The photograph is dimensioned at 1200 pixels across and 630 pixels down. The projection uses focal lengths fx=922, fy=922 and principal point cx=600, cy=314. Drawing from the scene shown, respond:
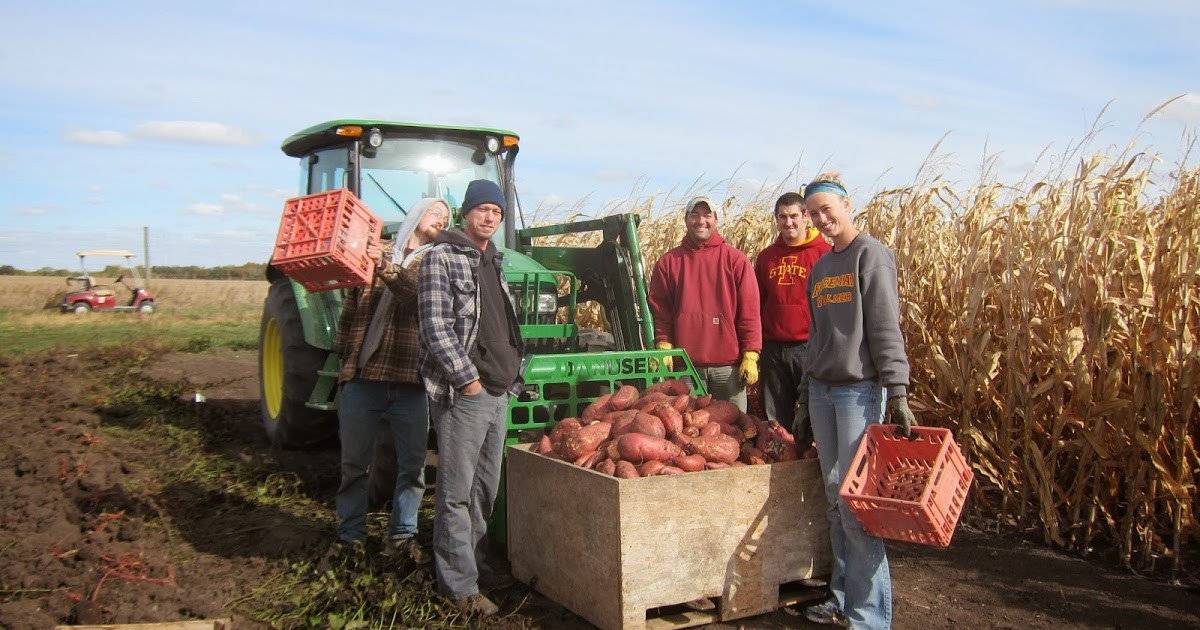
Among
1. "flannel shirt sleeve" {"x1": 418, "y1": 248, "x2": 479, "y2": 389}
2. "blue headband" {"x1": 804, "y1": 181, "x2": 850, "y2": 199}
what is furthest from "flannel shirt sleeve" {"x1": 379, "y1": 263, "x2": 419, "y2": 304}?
"blue headband" {"x1": 804, "y1": 181, "x2": 850, "y2": 199}

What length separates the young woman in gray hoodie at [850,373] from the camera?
11.4ft

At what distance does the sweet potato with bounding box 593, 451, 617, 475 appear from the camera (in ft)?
12.1

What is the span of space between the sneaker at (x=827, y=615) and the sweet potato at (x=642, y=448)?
2.75ft

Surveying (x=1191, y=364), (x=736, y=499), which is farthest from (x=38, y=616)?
(x=1191, y=364)

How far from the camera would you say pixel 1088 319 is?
444 centimetres

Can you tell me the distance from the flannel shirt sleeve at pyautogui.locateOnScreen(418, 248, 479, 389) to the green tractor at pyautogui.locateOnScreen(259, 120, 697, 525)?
152 cm

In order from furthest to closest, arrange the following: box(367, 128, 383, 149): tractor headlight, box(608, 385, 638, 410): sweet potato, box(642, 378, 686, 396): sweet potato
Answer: box(367, 128, 383, 149): tractor headlight < box(642, 378, 686, 396): sweet potato < box(608, 385, 638, 410): sweet potato

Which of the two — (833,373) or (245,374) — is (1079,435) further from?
(245,374)

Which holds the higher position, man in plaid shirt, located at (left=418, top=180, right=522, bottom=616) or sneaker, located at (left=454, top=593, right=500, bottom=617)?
man in plaid shirt, located at (left=418, top=180, right=522, bottom=616)

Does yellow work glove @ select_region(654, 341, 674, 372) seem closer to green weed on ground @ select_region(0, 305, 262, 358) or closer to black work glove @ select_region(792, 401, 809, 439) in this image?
black work glove @ select_region(792, 401, 809, 439)

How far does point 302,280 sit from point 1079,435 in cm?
381

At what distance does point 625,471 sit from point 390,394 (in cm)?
130

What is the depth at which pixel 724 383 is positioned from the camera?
16.4 ft

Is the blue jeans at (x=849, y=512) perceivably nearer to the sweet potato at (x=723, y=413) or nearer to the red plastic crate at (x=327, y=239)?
the sweet potato at (x=723, y=413)
